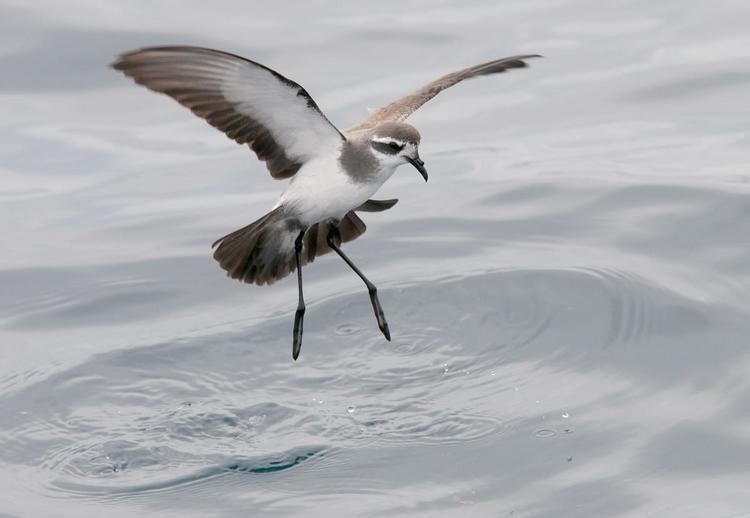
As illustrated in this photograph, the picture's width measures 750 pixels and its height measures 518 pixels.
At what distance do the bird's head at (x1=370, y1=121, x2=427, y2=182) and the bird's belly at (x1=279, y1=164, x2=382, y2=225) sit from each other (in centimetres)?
16

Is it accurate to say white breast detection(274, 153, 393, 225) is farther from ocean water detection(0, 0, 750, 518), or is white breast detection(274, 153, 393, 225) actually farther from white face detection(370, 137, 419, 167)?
ocean water detection(0, 0, 750, 518)

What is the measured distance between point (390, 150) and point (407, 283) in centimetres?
230

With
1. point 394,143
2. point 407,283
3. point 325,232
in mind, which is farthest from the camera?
point 407,283

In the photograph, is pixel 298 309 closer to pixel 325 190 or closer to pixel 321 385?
pixel 321 385

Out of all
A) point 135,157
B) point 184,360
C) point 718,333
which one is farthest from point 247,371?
point 135,157

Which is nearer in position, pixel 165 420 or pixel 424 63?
pixel 165 420

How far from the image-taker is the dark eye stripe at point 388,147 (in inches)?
273

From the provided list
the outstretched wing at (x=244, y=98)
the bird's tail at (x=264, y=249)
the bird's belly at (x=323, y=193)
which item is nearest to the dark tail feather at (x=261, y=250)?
the bird's tail at (x=264, y=249)

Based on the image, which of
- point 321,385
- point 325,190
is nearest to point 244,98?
point 325,190

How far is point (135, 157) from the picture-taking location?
11.6 m

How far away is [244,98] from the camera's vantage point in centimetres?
680

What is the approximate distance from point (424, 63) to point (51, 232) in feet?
12.9

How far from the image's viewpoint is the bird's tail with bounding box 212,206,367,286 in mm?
7297

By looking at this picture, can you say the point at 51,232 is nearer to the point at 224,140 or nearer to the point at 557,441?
the point at 224,140
